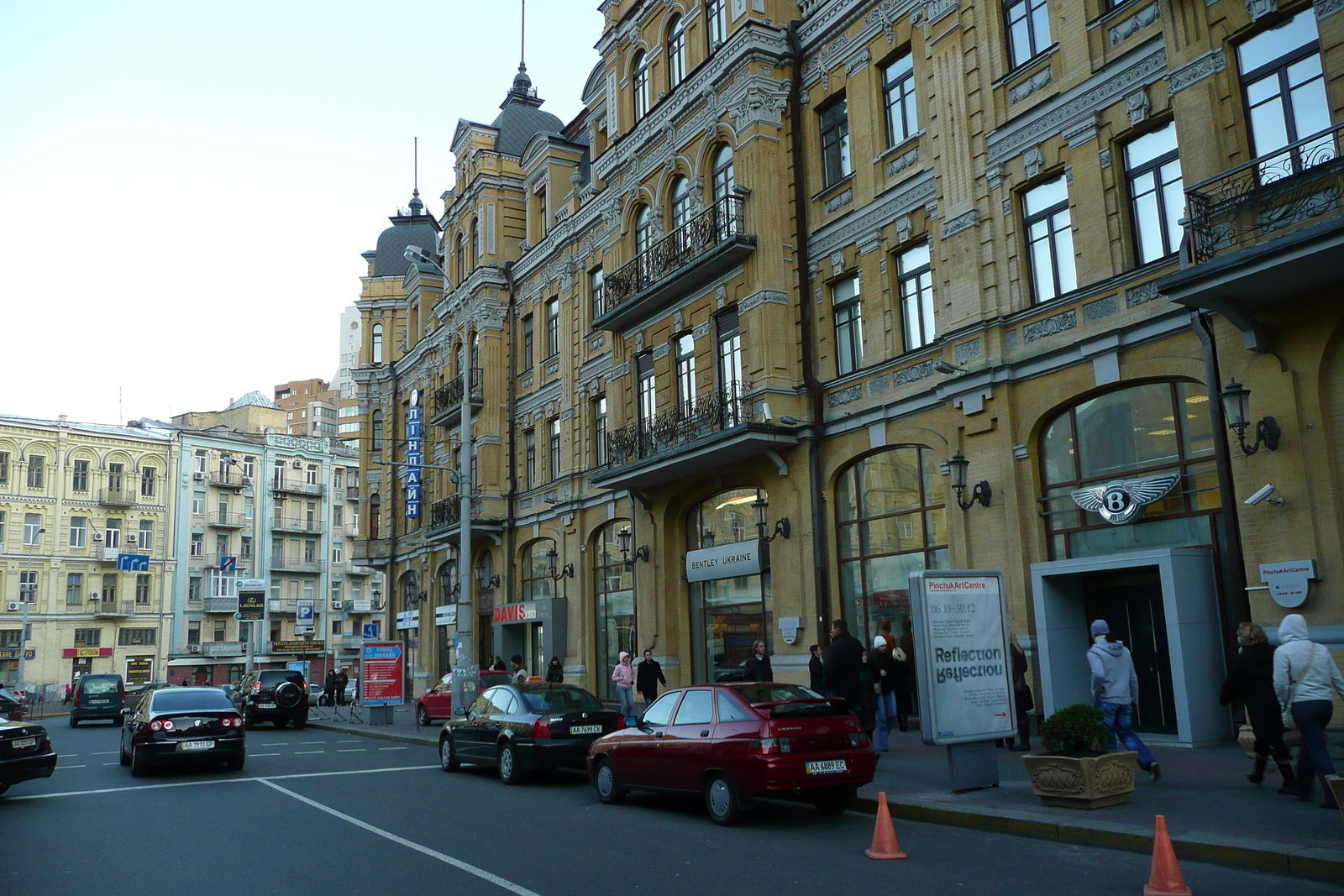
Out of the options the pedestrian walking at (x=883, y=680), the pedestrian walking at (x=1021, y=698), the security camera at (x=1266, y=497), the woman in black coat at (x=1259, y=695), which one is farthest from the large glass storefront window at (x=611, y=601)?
the woman in black coat at (x=1259, y=695)

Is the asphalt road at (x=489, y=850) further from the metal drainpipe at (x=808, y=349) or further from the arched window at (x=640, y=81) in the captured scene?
the arched window at (x=640, y=81)

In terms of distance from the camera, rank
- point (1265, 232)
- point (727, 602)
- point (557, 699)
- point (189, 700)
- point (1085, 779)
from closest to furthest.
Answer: point (1085, 779), point (1265, 232), point (557, 699), point (189, 700), point (727, 602)

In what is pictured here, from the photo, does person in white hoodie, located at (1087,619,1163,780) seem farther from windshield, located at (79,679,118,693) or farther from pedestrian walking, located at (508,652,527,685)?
windshield, located at (79,679,118,693)

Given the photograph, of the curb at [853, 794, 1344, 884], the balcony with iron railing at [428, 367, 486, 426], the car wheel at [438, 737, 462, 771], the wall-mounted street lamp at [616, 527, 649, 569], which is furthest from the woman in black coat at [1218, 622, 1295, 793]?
the balcony with iron railing at [428, 367, 486, 426]

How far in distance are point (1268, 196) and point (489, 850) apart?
11985 millimetres

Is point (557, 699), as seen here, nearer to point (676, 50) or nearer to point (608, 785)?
→ point (608, 785)

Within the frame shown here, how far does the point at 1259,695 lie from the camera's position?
10617 mm

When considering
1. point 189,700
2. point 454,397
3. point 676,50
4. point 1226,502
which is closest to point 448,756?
point 189,700

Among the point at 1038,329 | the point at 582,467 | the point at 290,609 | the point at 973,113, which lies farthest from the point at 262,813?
the point at 290,609

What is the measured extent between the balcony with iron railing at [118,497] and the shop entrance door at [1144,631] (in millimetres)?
62181

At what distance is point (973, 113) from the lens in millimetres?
18438

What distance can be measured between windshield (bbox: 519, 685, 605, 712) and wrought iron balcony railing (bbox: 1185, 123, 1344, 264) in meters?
10.7

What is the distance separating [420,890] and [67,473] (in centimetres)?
6388

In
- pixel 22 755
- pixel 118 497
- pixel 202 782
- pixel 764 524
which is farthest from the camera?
pixel 118 497
